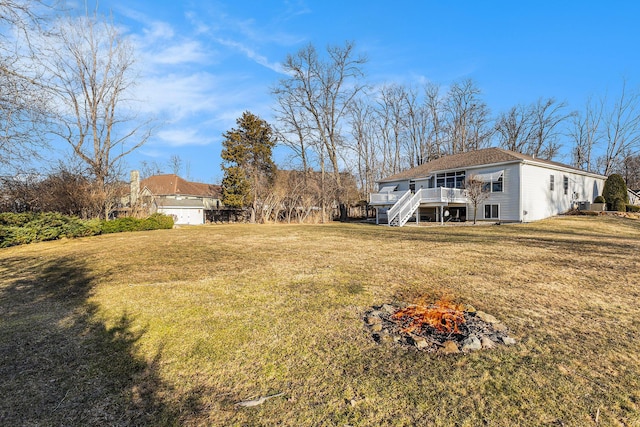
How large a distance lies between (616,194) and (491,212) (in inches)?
348

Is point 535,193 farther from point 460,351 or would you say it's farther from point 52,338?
point 52,338

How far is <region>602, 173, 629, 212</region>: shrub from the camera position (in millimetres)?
21375

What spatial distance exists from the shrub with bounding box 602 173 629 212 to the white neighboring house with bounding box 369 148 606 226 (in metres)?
1.41

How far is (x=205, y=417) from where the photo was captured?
7.59 feet

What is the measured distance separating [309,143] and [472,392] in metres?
33.5

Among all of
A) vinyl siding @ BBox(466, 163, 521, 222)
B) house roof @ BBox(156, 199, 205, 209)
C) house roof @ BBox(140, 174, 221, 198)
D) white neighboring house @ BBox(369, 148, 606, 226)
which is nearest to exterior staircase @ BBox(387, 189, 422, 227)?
white neighboring house @ BBox(369, 148, 606, 226)

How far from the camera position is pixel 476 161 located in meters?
22.6

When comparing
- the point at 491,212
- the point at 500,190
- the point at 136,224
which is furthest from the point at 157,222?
the point at 500,190

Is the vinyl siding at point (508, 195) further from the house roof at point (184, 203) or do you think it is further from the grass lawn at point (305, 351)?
the house roof at point (184, 203)

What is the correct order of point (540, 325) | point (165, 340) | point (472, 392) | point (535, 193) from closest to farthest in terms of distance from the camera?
point (472, 392) → point (165, 340) → point (540, 325) → point (535, 193)

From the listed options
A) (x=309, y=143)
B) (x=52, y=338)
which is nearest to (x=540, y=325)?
(x=52, y=338)

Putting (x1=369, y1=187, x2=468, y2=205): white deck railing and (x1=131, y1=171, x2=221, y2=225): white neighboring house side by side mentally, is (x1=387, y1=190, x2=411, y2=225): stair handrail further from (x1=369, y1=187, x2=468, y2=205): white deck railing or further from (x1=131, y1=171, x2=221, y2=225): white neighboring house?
(x1=131, y1=171, x2=221, y2=225): white neighboring house

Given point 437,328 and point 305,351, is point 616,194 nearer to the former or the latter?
point 437,328

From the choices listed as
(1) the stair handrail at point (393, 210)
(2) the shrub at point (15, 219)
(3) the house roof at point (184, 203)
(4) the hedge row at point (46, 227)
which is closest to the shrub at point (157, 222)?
(4) the hedge row at point (46, 227)
